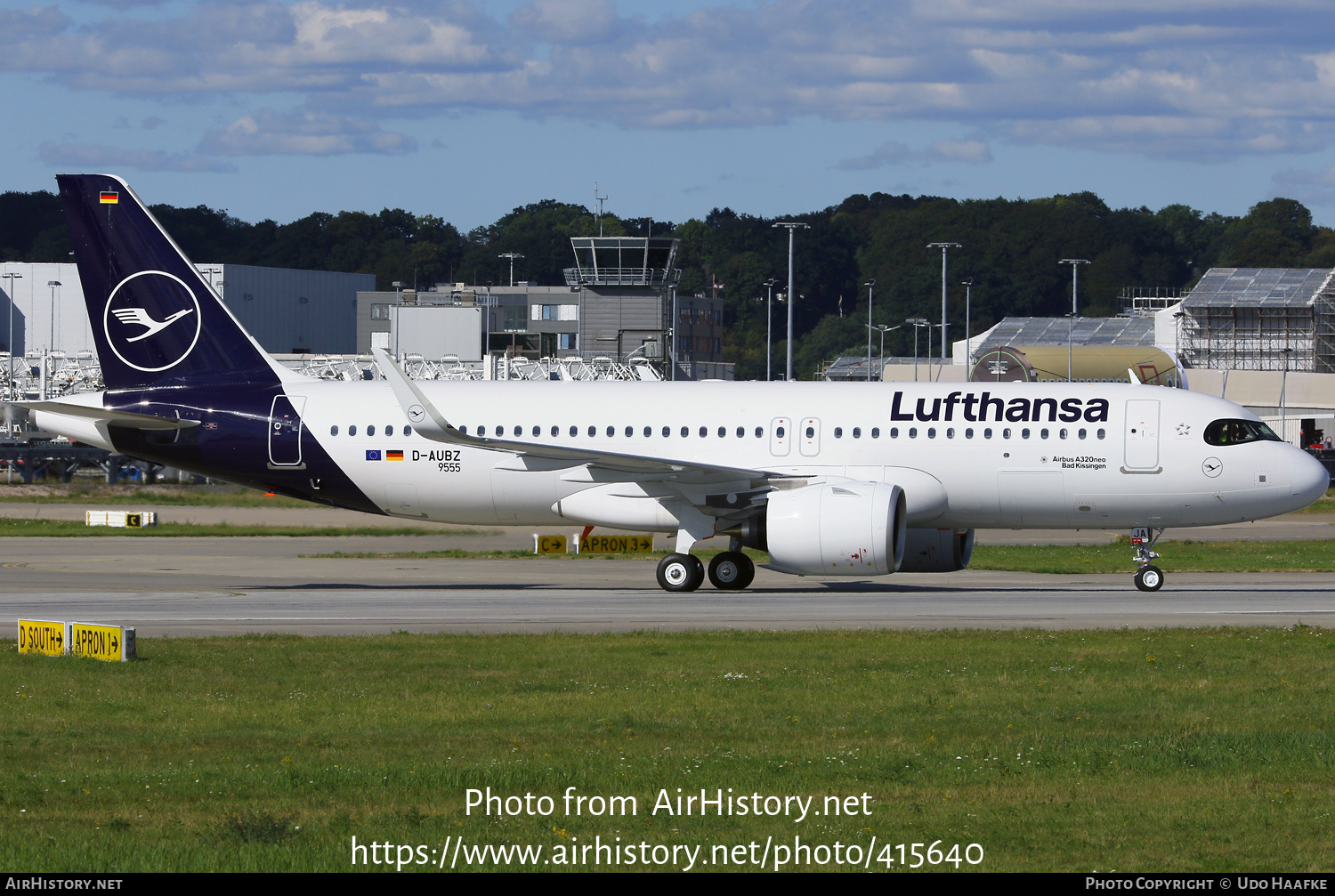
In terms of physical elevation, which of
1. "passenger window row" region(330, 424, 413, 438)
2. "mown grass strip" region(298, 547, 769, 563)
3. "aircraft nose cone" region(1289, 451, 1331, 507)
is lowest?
"mown grass strip" region(298, 547, 769, 563)

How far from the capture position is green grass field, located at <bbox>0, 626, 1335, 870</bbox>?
10.6 m

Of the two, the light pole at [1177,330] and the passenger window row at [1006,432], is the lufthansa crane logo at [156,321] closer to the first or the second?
the passenger window row at [1006,432]

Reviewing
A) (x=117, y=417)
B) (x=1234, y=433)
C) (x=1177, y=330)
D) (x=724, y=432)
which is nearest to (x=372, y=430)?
(x=117, y=417)

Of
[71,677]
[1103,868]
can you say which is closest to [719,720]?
[1103,868]

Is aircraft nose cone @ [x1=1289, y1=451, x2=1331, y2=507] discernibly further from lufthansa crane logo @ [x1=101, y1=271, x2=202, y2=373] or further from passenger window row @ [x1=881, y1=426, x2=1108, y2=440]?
lufthansa crane logo @ [x1=101, y1=271, x2=202, y2=373]

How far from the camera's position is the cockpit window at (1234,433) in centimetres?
3052

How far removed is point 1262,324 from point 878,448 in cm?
11793

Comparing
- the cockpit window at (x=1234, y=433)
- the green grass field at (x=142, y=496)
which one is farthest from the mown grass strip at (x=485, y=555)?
the green grass field at (x=142, y=496)

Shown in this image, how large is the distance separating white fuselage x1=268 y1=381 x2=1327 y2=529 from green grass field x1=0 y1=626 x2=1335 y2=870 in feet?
27.1

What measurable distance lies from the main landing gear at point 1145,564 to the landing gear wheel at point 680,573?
8.90m

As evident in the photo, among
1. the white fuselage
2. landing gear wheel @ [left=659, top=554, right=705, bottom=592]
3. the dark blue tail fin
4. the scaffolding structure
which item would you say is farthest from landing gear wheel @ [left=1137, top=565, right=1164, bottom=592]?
the scaffolding structure

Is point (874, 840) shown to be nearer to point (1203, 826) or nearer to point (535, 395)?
point (1203, 826)

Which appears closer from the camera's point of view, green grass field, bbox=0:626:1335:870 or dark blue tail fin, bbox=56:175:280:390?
green grass field, bbox=0:626:1335:870

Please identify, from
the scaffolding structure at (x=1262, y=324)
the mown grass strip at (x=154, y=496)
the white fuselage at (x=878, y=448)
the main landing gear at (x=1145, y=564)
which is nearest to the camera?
the white fuselage at (x=878, y=448)
